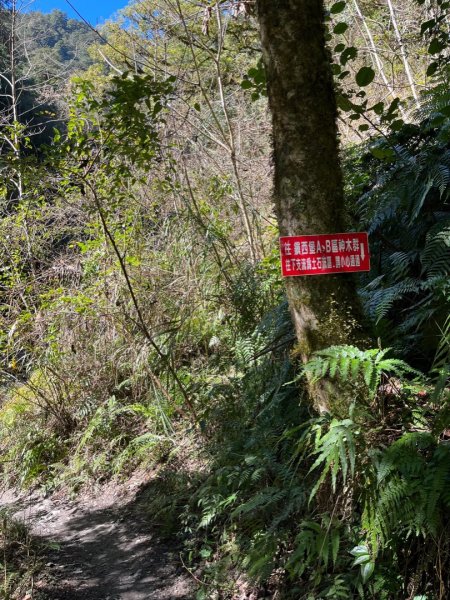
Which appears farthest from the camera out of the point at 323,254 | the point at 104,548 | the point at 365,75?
the point at 104,548

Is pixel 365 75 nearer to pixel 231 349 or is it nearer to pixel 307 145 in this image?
pixel 307 145

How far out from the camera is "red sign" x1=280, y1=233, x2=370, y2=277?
7.12 feet

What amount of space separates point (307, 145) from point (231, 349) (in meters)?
2.21

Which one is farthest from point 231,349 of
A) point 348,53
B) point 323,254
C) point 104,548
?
point 348,53

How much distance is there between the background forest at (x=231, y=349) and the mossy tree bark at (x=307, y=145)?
0.11m

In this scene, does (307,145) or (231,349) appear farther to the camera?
(231,349)

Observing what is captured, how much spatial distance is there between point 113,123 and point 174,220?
1.23 metres

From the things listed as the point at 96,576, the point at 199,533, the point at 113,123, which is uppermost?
the point at 113,123

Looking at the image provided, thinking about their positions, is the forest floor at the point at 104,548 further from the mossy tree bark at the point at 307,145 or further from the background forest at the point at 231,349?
the mossy tree bark at the point at 307,145

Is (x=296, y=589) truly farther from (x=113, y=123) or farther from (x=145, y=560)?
(x=113, y=123)

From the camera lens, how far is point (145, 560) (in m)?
3.62

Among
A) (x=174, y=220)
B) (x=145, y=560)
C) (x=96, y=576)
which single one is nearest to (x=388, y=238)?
(x=174, y=220)

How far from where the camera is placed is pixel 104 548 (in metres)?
3.99

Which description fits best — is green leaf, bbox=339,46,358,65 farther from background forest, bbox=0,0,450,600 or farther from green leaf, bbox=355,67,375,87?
green leaf, bbox=355,67,375,87
